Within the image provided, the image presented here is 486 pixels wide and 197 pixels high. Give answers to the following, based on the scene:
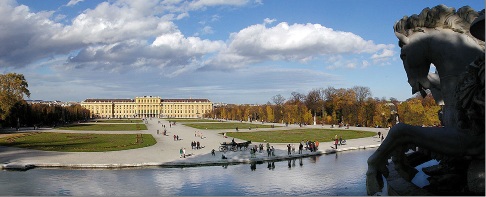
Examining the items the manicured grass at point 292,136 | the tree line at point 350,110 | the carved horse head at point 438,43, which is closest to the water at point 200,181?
the carved horse head at point 438,43

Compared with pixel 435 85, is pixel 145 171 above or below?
below

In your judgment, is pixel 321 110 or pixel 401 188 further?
pixel 321 110

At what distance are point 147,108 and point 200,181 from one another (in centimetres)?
14281

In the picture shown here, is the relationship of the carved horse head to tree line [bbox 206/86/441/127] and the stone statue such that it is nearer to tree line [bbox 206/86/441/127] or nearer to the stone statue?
the stone statue

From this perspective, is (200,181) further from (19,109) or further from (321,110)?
(321,110)

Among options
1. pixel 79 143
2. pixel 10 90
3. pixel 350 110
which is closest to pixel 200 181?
pixel 79 143

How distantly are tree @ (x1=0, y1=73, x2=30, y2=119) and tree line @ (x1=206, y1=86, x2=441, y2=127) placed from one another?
4039 cm

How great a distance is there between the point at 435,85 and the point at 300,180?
10.2 metres

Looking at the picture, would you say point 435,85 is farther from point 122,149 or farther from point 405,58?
point 122,149

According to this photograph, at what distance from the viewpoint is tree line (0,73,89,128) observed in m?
47.8

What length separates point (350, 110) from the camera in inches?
2502

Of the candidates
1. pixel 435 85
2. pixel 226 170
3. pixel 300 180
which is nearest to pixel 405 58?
pixel 435 85

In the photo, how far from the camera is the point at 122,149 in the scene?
86.3ft

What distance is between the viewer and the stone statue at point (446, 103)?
4.04 metres
